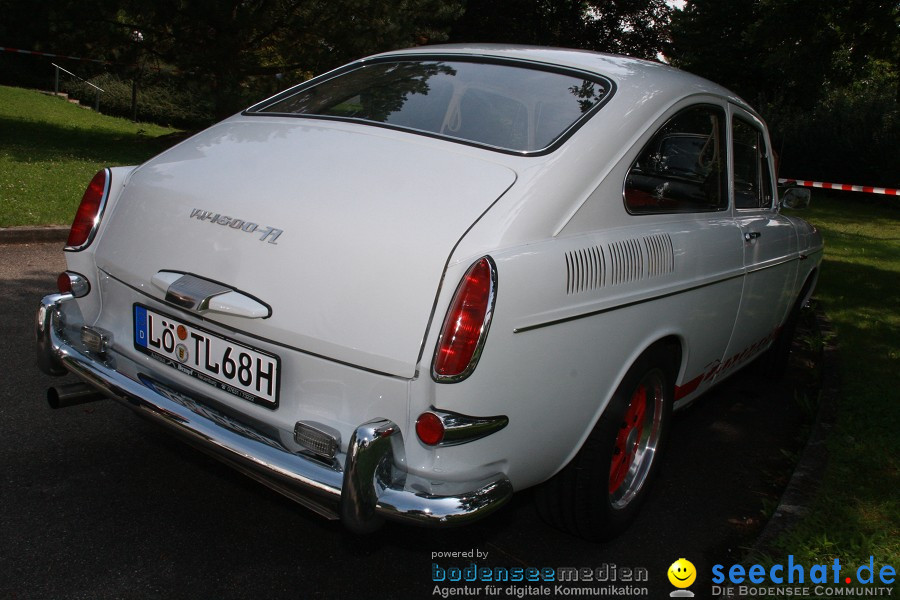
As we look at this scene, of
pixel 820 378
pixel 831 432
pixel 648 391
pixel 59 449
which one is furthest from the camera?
pixel 820 378

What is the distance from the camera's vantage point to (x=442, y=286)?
7.47 ft

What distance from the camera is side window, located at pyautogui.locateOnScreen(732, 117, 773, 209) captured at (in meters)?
4.02

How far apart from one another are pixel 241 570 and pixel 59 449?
1193 millimetres

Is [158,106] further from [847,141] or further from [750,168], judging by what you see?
[750,168]

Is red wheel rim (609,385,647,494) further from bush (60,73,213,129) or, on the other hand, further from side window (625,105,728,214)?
bush (60,73,213,129)

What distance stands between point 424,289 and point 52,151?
12.5m

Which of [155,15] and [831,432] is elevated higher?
[155,15]

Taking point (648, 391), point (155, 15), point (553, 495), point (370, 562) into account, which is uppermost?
point (155, 15)

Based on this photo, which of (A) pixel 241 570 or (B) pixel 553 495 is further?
(B) pixel 553 495

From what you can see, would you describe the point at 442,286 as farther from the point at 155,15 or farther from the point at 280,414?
the point at 155,15

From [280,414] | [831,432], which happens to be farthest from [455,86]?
[831,432]

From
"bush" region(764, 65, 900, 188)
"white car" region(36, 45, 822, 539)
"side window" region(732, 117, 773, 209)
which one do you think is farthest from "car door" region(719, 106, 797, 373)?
"bush" region(764, 65, 900, 188)

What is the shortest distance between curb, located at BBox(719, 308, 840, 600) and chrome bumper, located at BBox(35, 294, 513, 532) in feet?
3.79

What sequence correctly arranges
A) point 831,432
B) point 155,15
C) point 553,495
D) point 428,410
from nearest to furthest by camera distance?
point 428,410
point 553,495
point 831,432
point 155,15
